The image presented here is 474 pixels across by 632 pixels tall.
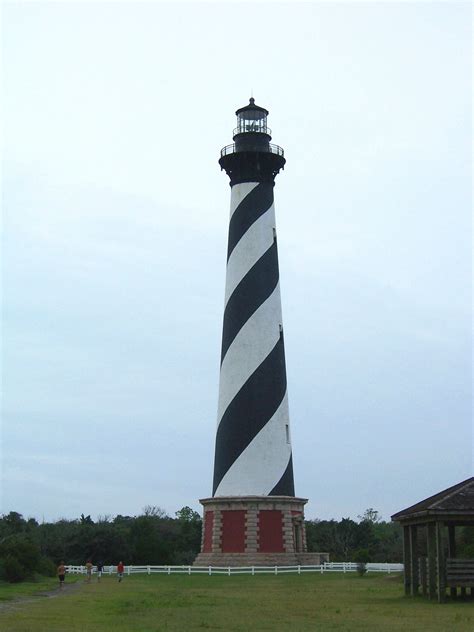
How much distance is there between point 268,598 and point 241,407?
14.2 metres

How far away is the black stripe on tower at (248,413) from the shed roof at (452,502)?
14967 mm

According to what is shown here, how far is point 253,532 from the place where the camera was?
3553cm

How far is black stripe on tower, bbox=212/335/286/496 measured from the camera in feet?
119

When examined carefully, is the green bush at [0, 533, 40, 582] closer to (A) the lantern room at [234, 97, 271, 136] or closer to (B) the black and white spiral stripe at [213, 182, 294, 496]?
(B) the black and white spiral stripe at [213, 182, 294, 496]

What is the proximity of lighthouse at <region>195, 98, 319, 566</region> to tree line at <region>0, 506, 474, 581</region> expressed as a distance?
4.25 m

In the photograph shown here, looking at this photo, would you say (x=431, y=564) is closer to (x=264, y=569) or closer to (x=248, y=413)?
(x=264, y=569)

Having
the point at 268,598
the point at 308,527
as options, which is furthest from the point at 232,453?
the point at 308,527

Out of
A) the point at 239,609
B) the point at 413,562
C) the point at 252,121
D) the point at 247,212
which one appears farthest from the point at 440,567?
the point at 252,121

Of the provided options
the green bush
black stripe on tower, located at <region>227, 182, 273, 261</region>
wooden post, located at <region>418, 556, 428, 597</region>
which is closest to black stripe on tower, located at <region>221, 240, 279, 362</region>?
black stripe on tower, located at <region>227, 182, 273, 261</region>

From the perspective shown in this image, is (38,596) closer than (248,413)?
Yes

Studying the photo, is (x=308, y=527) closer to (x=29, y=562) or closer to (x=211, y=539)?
(x=211, y=539)

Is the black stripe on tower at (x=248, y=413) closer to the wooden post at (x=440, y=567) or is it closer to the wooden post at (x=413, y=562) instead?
the wooden post at (x=413, y=562)

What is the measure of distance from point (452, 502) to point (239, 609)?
508 cm

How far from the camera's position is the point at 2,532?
4497 cm
